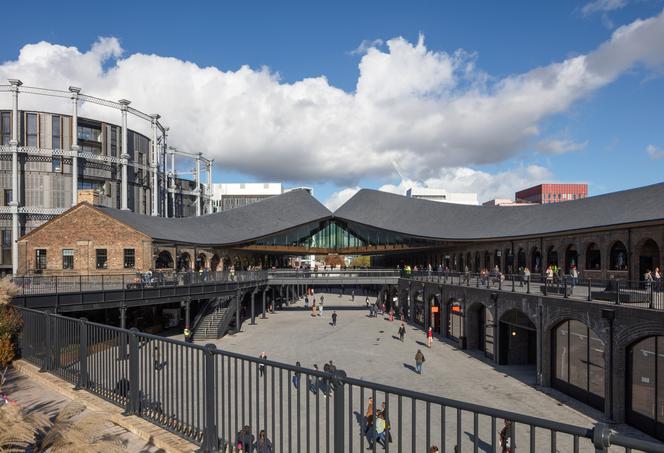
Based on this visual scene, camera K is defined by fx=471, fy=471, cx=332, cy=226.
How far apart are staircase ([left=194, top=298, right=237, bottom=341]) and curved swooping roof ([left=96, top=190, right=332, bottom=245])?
26.6 ft

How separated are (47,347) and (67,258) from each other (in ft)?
104

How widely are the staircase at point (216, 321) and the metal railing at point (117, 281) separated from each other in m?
2.13

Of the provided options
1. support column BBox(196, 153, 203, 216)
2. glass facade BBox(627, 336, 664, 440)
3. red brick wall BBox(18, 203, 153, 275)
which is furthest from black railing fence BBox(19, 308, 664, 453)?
support column BBox(196, 153, 203, 216)

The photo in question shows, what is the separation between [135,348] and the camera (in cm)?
748

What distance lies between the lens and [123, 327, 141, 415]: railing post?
7.49 m

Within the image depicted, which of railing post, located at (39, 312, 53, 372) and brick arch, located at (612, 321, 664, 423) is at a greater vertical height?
railing post, located at (39, 312, 53, 372)

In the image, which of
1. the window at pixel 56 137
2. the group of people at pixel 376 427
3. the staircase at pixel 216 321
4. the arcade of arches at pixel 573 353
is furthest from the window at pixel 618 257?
the window at pixel 56 137

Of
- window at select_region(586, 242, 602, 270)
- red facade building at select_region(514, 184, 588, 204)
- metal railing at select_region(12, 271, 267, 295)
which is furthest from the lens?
red facade building at select_region(514, 184, 588, 204)

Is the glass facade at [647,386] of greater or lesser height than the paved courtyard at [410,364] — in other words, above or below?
above

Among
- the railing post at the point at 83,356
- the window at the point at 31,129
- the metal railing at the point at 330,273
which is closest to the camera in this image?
the railing post at the point at 83,356

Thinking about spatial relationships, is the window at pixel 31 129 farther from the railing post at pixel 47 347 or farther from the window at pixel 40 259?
the railing post at pixel 47 347

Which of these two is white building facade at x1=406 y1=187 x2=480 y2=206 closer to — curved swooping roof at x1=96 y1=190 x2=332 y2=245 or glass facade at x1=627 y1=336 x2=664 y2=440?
curved swooping roof at x1=96 y1=190 x2=332 y2=245

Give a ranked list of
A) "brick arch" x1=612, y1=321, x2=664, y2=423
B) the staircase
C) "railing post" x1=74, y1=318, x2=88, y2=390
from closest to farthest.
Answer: "railing post" x1=74, y1=318, x2=88, y2=390, "brick arch" x1=612, y1=321, x2=664, y2=423, the staircase

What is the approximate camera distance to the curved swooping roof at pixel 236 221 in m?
42.3
